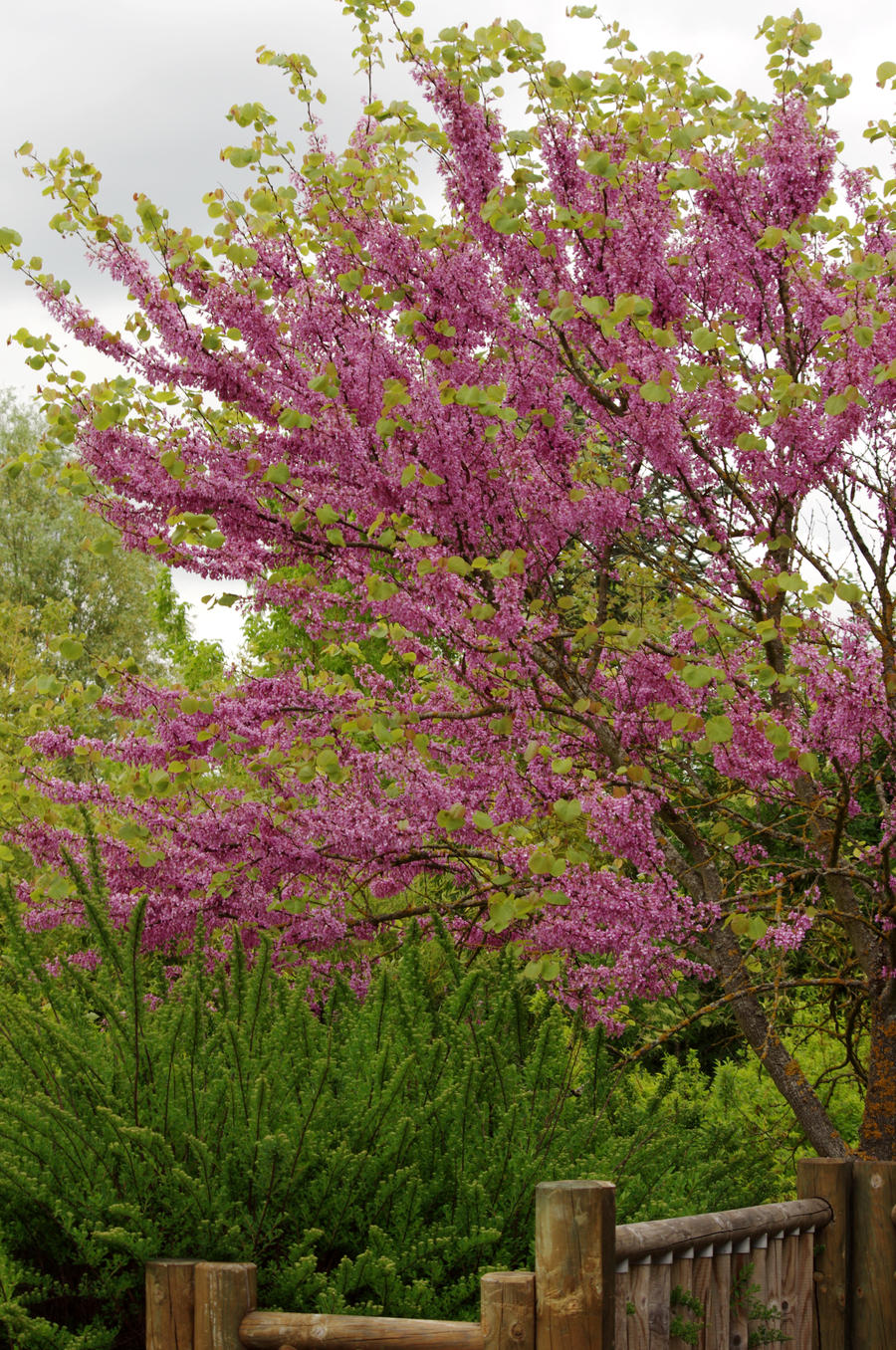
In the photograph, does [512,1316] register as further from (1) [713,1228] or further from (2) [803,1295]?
(2) [803,1295]

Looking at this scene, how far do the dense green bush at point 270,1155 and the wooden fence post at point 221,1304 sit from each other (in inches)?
6.1

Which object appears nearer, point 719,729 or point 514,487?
point 719,729

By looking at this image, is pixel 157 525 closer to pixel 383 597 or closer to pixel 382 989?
pixel 383 597

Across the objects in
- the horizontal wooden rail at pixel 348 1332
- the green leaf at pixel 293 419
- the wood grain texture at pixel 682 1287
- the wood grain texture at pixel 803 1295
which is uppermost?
the green leaf at pixel 293 419

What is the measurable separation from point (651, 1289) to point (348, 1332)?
797mm

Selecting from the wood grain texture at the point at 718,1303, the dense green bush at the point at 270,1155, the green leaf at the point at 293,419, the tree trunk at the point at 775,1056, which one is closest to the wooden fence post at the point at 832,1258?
the dense green bush at the point at 270,1155

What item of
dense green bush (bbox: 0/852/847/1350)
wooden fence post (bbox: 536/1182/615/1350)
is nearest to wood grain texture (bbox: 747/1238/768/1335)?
dense green bush (bbox: 0/852/847/1350)

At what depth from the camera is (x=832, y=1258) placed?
3846mm

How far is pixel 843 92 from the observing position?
15.0 ft

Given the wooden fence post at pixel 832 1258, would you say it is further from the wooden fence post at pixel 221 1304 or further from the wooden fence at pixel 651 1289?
the wooden fence post at pixel 221 1304

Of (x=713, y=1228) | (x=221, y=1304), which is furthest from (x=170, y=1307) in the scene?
(x=713, y=1228)

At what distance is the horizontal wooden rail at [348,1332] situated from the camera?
2.67 meters

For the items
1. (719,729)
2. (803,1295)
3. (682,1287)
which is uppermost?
(719,729)

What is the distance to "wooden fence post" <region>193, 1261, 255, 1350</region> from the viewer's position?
2818 mm
